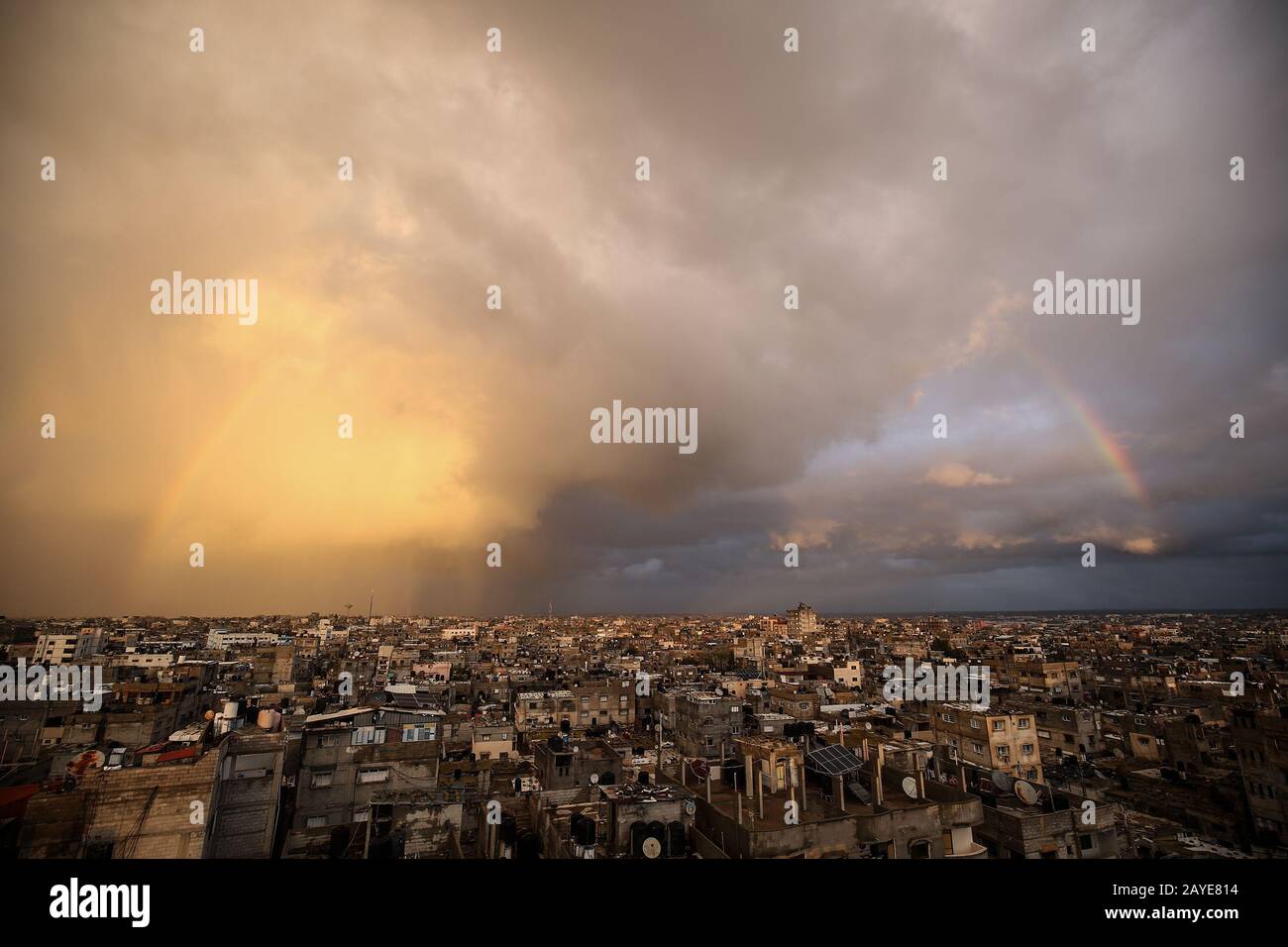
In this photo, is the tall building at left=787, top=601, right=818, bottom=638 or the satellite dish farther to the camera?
the tall building at left=787, top=601, right=818, bottom=638

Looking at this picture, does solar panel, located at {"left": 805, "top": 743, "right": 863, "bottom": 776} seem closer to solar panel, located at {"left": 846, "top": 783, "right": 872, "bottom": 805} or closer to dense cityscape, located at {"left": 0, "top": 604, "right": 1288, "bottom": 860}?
dense cityscape, located at {"left": 0, "top": 604, "right": 1288, "bottom": 860}

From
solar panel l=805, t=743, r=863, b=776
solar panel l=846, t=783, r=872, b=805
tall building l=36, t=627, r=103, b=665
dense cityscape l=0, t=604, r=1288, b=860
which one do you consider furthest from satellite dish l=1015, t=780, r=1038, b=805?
tall building l=36, t=627, r=103, b=665

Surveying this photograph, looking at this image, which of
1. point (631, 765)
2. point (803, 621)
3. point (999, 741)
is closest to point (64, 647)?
point (631, 765)

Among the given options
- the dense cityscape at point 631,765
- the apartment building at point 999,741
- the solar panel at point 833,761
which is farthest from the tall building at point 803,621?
the solar panel at point 833,761

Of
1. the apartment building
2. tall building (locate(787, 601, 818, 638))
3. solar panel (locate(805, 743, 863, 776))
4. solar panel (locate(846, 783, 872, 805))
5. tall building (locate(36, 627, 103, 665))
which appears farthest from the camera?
tall building (locate(787, 601, 818, 638))
